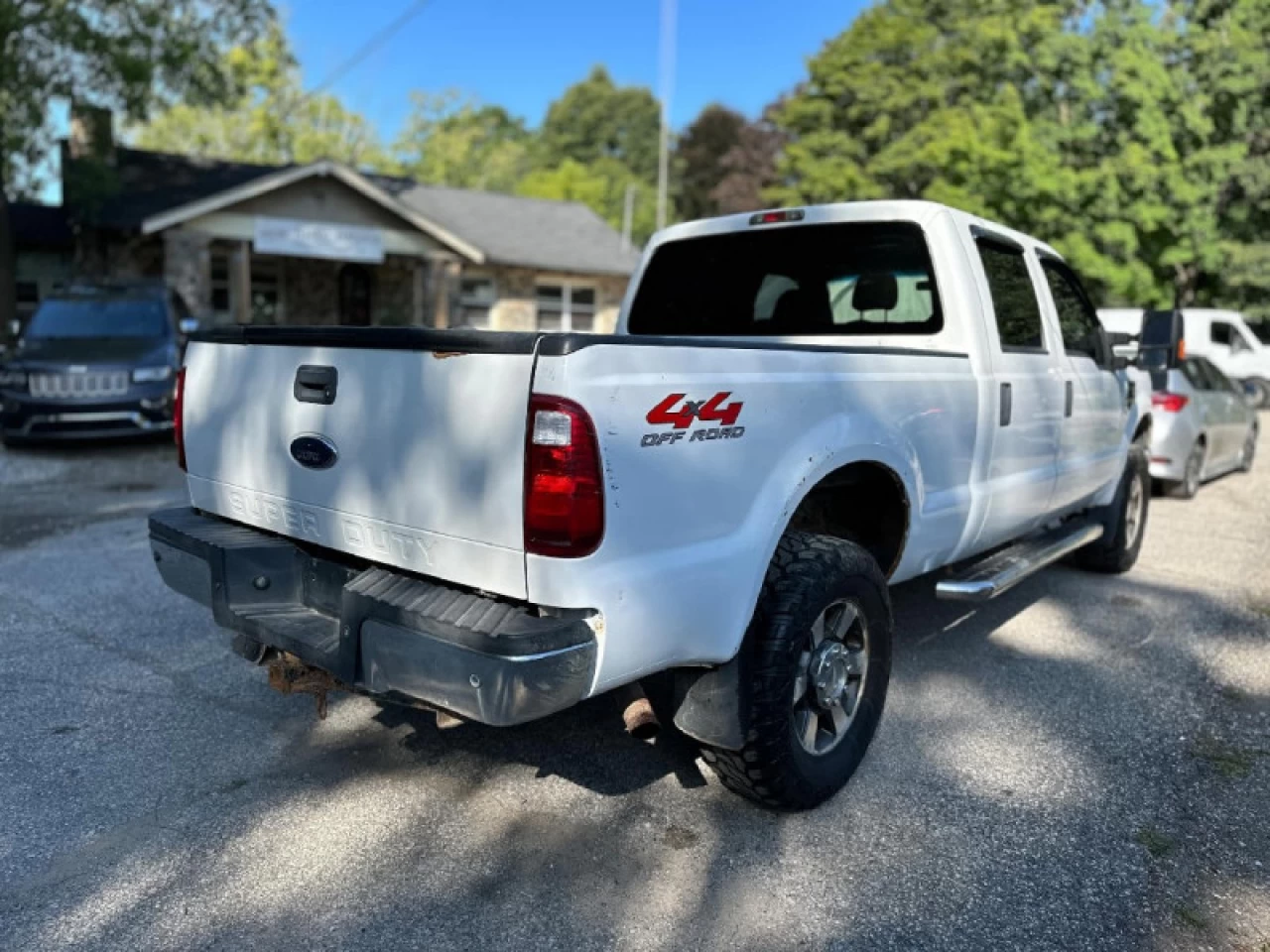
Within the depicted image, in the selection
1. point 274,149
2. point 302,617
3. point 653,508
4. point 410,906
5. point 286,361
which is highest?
point 274,149

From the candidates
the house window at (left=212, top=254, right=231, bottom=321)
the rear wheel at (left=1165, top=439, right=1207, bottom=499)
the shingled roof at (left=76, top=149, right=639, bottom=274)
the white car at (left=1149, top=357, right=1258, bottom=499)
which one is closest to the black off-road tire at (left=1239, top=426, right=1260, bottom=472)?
the white car at (left=1149, top=357, right=1258, bottom=499)

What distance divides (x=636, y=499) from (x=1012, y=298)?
2.75m

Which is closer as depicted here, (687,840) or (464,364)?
(464,364)

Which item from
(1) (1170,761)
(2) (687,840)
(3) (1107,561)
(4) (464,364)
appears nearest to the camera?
(4) (464,364)

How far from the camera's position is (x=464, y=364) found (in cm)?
246

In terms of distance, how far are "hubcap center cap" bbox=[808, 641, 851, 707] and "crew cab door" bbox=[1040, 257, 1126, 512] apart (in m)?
2.10

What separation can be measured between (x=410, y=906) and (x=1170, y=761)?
272cm

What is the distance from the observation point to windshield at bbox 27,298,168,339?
1116 centimetres

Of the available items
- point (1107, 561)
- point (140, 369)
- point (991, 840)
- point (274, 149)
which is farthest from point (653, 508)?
point (274, 149)

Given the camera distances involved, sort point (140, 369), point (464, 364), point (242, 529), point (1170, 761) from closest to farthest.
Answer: point (464, 364), point (242, 529), point (1170, 761), point (140, 369)

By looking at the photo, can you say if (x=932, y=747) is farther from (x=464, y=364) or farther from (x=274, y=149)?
(x=274, y=149)

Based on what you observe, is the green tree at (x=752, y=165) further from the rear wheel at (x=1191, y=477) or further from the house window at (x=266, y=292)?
the rear wheel at (x=1191, y=477)

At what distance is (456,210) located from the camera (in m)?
24.6

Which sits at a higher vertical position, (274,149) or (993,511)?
(274,149)
